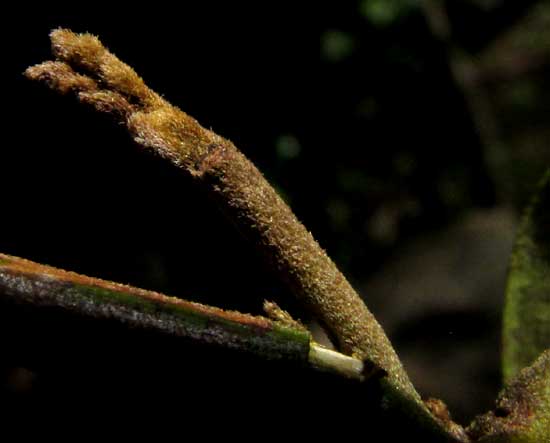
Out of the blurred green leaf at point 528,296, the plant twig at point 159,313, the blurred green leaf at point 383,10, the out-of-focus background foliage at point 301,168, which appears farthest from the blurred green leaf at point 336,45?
the plant twig at point 159,313

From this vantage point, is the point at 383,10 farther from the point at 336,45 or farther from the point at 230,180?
the point at 230,180

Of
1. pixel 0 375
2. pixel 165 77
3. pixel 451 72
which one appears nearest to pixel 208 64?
pixel 165 77

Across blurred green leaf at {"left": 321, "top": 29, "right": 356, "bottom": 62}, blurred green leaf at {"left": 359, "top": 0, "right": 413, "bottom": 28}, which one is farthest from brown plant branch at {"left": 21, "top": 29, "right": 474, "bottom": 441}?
blurred green leaf at {"left": 359, "top": 0, "right": 413, "bottom": 28}

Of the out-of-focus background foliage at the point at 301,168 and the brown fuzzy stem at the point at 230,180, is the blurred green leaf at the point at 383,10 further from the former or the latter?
the brown fuzzy stem at the point at 230,180

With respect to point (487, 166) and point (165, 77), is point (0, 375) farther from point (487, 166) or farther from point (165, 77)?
point (487, 166)

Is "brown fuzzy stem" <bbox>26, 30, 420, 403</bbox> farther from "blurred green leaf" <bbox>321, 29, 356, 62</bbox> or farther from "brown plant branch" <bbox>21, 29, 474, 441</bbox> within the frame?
"blurred green leaf" <bbox>321, 29, 356, 62</bbox>
